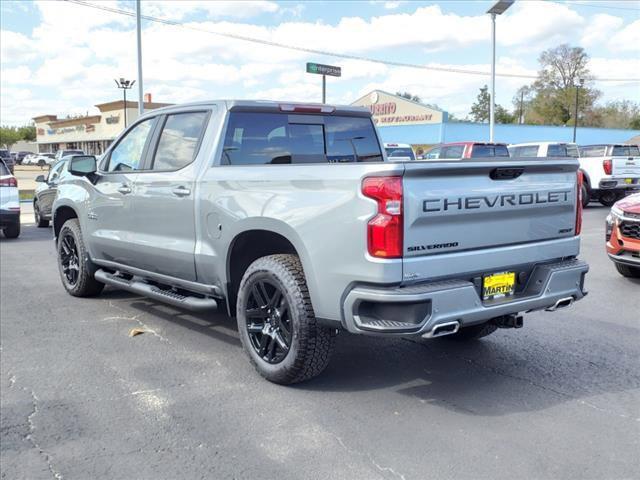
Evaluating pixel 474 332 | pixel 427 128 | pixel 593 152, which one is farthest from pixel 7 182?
pixel 427 128

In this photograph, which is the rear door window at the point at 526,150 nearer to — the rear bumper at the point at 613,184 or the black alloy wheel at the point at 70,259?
the rear bumper at the point at 613,184

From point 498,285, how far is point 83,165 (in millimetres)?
4290

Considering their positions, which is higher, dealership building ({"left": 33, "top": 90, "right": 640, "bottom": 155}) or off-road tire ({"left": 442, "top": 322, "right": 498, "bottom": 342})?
dealership building ({"left": 33, "top": 90, "right": 640, "bottom": 155})

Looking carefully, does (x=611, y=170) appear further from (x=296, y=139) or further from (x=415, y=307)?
(x=415, y=307)

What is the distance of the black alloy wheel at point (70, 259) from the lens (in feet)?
22.8

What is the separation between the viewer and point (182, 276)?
5.15 meters

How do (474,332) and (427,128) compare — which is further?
(427,128)

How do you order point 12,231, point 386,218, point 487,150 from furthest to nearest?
point 487,150 → point 12,231 → point 386,218

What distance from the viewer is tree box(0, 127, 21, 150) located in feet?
360

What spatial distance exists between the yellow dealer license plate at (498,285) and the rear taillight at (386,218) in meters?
0.75

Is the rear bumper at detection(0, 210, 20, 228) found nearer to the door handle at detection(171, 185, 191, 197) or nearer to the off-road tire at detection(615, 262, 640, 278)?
the door handle at detection(171, 185, 191, 197)

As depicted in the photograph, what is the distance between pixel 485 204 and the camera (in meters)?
3.85

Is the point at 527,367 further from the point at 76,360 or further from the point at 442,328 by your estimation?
the point at 76,360

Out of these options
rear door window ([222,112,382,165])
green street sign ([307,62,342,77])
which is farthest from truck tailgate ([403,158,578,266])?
green street sign ([307,62,342,77])
